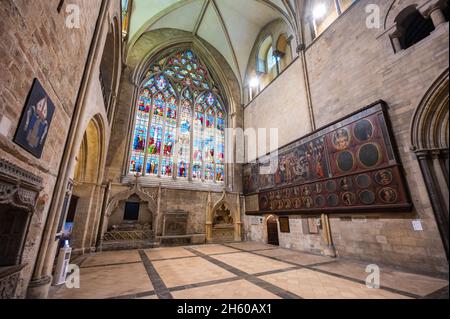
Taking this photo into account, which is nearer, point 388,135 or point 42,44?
point 42,44

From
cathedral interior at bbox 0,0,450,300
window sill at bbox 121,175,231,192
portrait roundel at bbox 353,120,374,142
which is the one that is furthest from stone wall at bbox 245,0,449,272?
window sill at bbox 121,175,231,192

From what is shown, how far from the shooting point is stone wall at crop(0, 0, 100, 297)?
2221 mm

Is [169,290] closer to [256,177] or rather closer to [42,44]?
[42,44]

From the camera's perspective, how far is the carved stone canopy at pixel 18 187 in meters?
2.25

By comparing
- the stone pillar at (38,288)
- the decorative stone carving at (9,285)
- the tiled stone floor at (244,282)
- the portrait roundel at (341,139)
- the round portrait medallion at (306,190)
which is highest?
the portrait roundel at (341,139)

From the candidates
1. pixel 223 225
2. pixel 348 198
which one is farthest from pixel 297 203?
pixel 223 225

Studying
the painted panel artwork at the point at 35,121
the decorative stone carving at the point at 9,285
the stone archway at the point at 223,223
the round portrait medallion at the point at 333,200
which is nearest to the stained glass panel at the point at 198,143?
the stone archway at the point at 223,223

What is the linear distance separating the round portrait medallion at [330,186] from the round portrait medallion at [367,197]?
94cm

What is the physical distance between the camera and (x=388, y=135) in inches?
220

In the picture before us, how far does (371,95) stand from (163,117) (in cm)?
1136

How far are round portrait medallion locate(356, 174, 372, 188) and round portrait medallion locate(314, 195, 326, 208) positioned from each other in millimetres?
1470

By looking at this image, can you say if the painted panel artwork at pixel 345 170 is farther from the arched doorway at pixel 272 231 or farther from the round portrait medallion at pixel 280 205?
the arched doorway at pixel 272 231

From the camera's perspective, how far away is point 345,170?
664 centimetres
